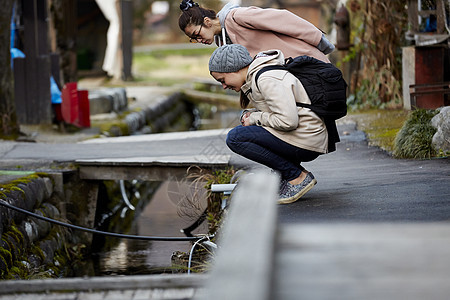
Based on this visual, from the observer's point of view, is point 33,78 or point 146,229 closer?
point 146,229

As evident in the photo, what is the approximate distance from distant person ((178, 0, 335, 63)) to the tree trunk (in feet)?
14.5

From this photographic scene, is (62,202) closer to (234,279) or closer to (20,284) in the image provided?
(20,284)

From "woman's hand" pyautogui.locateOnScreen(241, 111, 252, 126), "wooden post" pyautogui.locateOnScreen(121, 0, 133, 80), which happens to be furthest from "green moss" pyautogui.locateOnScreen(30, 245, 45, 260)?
"wooden post" pyautogui.locateOnScreen(121, 0, 133, 80)

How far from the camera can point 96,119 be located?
39.5 feet

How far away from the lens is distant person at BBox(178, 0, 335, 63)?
507 centimetres

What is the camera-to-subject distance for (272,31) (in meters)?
5.18

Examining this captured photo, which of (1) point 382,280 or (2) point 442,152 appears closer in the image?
(1) point 382,280

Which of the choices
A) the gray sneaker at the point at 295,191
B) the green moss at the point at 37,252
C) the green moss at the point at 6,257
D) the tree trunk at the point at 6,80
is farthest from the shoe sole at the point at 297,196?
the tree trunk at the point at 6,80

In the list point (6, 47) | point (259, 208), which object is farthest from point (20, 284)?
point (6, 47)

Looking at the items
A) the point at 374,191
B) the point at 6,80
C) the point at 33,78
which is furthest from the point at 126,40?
the point at 374,191

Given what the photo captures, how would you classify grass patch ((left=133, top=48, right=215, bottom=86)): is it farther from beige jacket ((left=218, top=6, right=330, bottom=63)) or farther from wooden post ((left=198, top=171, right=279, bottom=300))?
wooden post ((left=198, top=171, right=279, bottom=300))

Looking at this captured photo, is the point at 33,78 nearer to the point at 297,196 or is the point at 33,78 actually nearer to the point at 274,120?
the point at 297,196

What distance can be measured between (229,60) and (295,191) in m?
0.92

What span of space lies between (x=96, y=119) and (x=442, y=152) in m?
6.93
